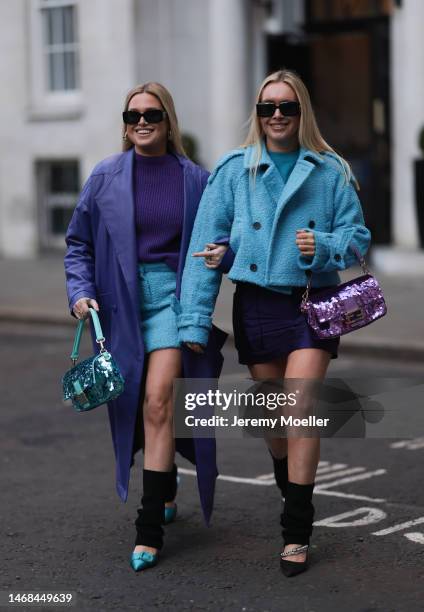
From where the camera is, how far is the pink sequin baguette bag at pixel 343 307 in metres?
4.75

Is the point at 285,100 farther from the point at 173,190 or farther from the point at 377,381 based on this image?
the point at 377,381

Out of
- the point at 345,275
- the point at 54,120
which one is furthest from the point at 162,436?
the point at 54,120

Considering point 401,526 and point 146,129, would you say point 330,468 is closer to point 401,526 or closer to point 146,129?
point 401,526

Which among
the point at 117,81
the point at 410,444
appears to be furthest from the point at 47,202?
the point at 410,444

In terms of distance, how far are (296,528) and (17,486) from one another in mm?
1949

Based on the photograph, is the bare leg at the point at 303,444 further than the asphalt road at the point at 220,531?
Yes

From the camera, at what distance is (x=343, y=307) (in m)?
4.79

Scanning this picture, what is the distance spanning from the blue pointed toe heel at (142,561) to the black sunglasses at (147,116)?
1.70 metres

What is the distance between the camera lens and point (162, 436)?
4965mm

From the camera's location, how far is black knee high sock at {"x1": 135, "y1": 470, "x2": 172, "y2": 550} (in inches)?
193

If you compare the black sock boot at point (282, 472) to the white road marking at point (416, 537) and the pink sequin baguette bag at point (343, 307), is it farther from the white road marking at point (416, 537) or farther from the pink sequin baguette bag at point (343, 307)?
the pink sequin baguette bag at point (343, 307)

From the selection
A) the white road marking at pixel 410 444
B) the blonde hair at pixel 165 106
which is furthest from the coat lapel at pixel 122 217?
the white road marking at pixel 410 444

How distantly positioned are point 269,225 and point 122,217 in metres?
0.62

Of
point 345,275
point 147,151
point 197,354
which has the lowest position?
point 345,275
